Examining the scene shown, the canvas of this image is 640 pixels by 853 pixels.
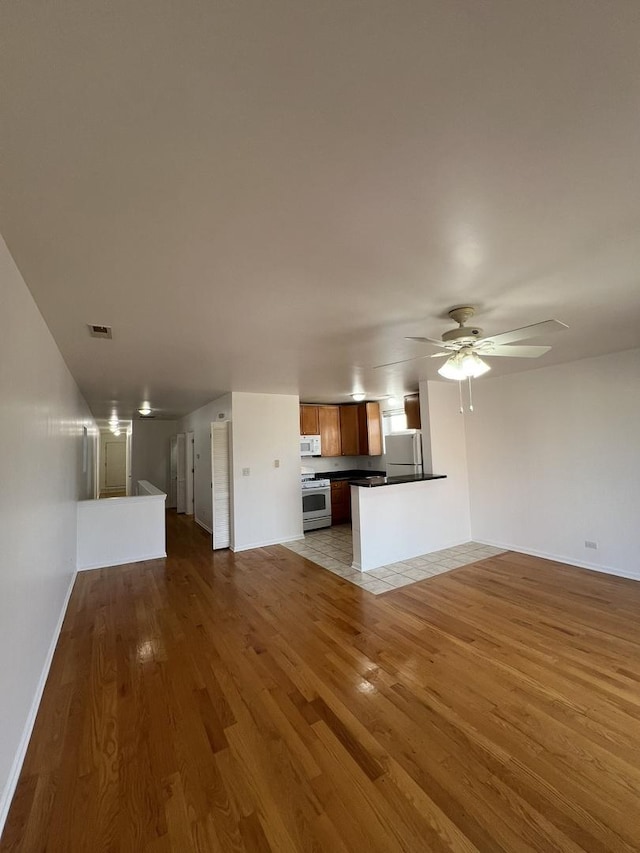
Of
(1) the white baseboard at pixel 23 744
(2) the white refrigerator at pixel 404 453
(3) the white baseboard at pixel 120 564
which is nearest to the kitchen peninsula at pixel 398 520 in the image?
(2) the white refrigerator at pixel 404 453

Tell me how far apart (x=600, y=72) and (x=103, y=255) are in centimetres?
181

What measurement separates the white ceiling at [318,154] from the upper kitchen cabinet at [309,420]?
171 inches

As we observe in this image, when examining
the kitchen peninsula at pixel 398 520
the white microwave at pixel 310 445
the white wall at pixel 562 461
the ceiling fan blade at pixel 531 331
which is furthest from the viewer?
the white microwave at pixel 310 445

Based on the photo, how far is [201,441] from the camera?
6.63 meters

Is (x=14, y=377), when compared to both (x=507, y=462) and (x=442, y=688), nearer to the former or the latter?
(x=442, y=688)

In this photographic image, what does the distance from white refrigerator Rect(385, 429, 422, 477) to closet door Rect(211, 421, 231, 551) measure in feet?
8.22

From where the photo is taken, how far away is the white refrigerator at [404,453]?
5.06 m

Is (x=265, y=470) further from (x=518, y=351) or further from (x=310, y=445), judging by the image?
(x=518, y=351)

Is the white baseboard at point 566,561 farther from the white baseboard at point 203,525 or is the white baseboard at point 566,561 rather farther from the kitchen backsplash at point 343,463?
the white baseboard at point 203,525

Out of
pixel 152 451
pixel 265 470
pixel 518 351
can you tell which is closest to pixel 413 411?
pixel 265 470

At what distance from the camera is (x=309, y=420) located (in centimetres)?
657

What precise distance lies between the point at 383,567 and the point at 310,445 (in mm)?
2813

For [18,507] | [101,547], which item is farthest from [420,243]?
[101,547]

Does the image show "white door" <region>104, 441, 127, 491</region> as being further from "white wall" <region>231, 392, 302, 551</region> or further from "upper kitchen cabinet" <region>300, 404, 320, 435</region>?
"white wall" <region>231, 392, 302, 551</region>
